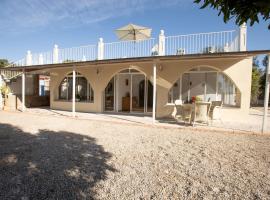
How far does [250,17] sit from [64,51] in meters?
13.7

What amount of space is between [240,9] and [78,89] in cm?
1392

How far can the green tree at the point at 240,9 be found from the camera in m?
1.75

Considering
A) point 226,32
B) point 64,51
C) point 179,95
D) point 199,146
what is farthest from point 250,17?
point 64,51

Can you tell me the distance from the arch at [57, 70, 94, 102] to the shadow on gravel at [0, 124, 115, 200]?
744cm

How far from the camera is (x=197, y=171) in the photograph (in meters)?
4.23

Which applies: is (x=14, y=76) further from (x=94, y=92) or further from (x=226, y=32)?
(x=226, y=32)

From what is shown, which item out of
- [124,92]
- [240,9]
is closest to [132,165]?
[240,9]

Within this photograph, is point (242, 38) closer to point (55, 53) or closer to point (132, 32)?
point (132, 32)

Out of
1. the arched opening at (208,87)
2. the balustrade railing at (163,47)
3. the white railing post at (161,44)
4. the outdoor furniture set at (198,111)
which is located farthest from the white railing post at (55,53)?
the outdoor furniture set at (198,111)

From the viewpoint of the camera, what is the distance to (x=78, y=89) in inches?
583

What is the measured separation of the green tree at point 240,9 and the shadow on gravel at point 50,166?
304 centimetres

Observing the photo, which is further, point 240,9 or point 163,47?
point 163,47

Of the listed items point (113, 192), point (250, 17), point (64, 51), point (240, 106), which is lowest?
point (113, 192)

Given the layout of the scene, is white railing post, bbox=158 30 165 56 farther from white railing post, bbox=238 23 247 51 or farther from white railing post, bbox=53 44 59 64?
white railing post, bbox=53 44 59 64
